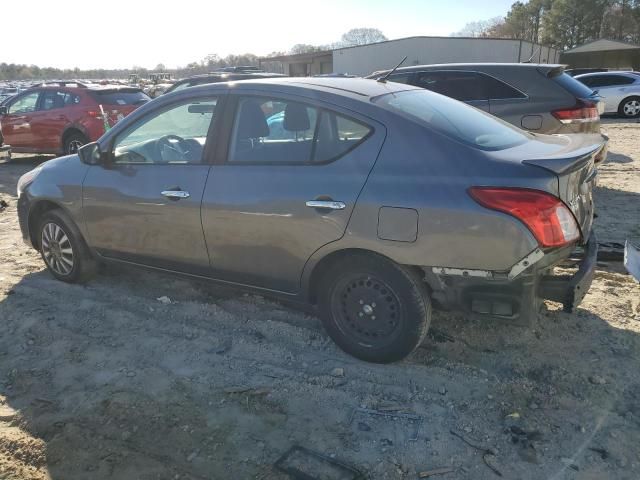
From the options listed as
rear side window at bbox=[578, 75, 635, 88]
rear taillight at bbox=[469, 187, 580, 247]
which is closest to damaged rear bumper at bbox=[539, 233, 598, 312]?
rear taillight at bbox=[469, 187, 580, 247]

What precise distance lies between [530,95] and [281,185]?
16.1ft

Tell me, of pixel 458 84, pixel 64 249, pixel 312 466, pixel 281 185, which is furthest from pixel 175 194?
pixel 458 84

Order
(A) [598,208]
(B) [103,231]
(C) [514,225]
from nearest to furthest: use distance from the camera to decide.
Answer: (C) [514,225] → (B) [103,231] → (A) [598,208]

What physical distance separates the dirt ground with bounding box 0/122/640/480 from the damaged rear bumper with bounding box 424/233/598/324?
51cm

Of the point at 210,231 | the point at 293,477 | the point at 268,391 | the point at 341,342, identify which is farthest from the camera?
the point at 210,231

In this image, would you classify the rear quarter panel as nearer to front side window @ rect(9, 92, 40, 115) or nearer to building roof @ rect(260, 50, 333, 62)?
front side window @ rect(9, 92, 40, 115)

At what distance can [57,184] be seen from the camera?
4.64m

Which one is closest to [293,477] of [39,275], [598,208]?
[39,275]

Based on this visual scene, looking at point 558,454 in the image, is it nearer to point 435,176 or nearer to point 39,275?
point 435,176

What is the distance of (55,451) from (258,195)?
1.87m

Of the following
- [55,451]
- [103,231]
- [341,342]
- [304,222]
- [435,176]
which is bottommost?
[55,451]

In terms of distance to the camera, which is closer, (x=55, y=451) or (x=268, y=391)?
(x=55, y=451)

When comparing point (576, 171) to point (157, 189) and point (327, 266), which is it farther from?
point (157, 189)

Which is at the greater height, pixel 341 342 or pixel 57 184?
pixel 57 184
